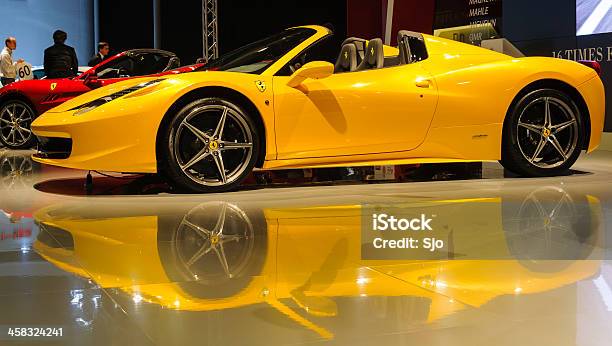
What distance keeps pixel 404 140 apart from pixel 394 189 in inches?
14.9

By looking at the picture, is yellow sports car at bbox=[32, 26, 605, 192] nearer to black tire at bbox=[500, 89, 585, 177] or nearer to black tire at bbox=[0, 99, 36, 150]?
black tire at bbox=[500, 89, 585, 177]

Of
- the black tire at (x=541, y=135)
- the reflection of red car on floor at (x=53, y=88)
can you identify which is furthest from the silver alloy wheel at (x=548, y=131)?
the reflection of red car on floor at (x=53, y=88)

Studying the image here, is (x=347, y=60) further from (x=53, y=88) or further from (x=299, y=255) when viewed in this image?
(x=53, y=88)

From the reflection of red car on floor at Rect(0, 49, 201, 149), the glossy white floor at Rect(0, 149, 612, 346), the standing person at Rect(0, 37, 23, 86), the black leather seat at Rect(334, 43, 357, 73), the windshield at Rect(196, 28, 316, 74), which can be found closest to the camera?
the glossy white floor at Rect(0, 149, 612, 346)

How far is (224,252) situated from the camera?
284 cm

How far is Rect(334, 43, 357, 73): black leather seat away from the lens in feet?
16.8

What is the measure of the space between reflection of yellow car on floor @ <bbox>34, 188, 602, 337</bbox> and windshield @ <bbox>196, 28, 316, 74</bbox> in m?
1.20

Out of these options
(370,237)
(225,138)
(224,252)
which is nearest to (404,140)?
(225,138)

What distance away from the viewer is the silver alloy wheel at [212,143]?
14.6 ft

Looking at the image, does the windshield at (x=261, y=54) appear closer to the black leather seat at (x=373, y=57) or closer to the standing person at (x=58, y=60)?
the black leather seat at (x=373, y=57)

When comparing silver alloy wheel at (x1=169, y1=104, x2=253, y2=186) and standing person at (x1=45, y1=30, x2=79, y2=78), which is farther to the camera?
standing person at (x1=45, y1=30, x2=79, y2=78)

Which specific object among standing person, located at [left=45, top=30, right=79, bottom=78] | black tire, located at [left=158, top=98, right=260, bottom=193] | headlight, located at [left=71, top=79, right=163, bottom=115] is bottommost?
black tire, located at [left=158, top=98, right=260, bottom=193]

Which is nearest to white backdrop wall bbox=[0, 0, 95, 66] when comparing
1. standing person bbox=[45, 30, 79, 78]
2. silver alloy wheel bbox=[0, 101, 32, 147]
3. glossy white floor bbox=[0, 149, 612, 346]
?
standing person bbox=[45, 30, 79, 78]

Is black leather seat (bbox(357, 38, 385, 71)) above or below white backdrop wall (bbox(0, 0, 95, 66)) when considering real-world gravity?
below
